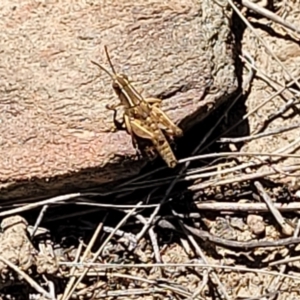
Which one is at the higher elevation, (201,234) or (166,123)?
(166,123)

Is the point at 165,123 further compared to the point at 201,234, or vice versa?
the point at 201,234

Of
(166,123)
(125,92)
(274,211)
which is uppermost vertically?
(125,92)

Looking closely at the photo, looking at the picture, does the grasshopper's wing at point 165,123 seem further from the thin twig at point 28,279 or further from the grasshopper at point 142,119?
the thin twig at point 28,279

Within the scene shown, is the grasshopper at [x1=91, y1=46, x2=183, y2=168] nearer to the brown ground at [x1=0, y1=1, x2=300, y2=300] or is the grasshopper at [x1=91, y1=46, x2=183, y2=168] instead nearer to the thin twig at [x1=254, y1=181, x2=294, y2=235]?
the brown ground at [x1=0, y1=1, x2=300, y2=300]

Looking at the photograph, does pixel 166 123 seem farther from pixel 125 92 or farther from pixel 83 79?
pixel 83 79

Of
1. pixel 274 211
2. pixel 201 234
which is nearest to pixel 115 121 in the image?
pixel 201 234

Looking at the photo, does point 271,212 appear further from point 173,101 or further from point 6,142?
point 6,142

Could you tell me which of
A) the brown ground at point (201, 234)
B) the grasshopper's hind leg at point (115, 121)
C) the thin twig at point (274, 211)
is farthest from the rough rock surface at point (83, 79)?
the thin twig at point (274, 211)
